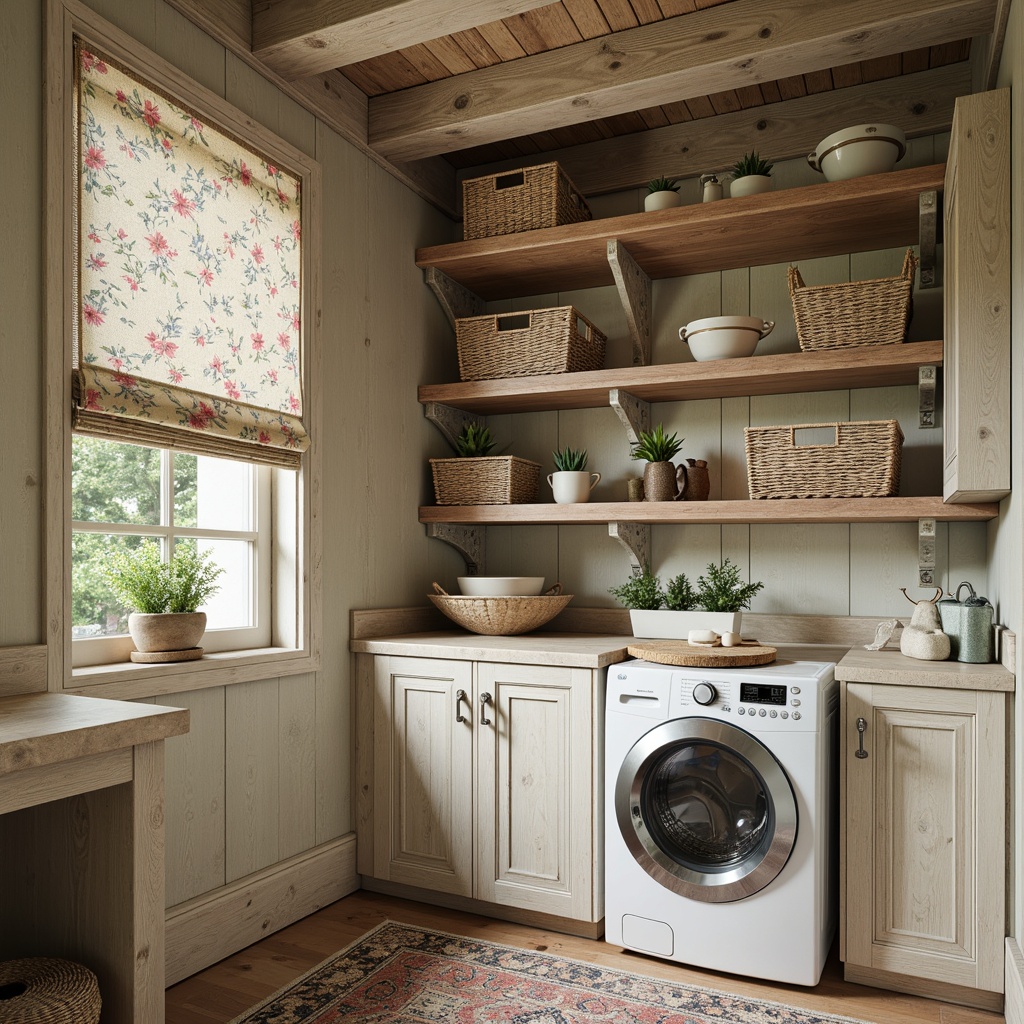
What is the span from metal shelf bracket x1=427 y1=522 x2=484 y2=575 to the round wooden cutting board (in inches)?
40.2

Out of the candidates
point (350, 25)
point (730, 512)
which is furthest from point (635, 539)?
point (350, 25)

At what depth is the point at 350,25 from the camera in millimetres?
2234

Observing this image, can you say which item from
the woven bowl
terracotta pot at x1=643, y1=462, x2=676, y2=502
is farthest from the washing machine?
terracotta pot at x1=643, y1=462, x2=676, y2=502

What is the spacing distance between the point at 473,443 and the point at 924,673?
1743 mm

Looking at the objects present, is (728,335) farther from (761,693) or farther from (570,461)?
(761,693)

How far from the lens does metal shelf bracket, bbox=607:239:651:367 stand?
288 cm

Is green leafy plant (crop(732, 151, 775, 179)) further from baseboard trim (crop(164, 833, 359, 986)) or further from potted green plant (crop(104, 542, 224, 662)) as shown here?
baseboard trim (crop(164, 833, 359, 986))

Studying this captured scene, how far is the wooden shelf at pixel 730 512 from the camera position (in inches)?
96.0

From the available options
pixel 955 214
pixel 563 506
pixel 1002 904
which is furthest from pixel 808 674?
pixel 955 214

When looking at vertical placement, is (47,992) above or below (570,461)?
below

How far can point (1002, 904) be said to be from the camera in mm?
2039

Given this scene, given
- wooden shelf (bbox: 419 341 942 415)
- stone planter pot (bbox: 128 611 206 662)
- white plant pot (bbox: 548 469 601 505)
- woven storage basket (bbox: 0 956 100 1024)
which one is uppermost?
wooden shelf (bbox: 419 341 942 415)

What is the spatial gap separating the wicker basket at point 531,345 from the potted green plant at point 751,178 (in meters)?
0.65

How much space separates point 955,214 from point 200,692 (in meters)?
2.30
